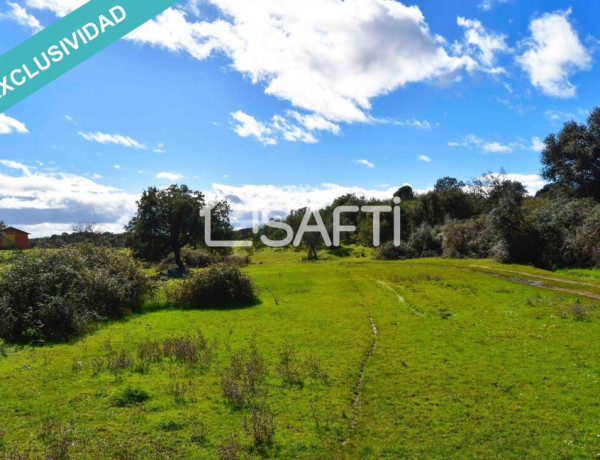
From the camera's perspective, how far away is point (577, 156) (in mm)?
55750

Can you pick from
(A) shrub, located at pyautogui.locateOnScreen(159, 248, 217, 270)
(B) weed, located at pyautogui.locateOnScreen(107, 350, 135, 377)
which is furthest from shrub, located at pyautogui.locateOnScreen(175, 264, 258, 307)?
(A) shrub, located at pyautogui.locateOnScreen(159, 248, 217, 270)

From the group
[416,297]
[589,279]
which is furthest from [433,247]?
[416,297]

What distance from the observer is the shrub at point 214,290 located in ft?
108

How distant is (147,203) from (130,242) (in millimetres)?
6745

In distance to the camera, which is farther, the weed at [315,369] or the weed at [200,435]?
the weed at [315,369]

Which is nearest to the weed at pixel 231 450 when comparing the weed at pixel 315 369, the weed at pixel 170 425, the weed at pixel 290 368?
the weed at pixel 170 425

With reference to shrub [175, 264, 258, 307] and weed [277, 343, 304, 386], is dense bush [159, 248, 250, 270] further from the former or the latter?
weed [277, 343, 304, 386]

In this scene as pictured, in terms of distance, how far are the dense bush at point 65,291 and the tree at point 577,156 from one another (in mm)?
59093

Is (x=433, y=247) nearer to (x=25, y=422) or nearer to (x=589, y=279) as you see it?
(x=589, y=279)

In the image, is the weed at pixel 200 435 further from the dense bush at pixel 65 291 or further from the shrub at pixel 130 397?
the dense bush at pixel 65 291

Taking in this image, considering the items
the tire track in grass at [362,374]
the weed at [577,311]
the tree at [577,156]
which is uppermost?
the tree at [577,156]

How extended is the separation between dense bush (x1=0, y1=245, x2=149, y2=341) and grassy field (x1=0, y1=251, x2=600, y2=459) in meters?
2.16

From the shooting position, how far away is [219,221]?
5947 centimetres

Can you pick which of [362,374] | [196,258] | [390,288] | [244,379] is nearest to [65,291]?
[244,379]
